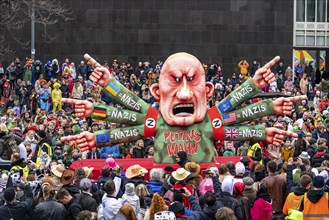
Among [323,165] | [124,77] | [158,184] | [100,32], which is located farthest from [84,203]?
[100,32]

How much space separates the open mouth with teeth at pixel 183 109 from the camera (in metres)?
22.9

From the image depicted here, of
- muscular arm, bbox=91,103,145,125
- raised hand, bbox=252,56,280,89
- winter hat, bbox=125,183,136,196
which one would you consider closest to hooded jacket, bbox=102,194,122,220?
winter hat, bbox=125,183,136,196

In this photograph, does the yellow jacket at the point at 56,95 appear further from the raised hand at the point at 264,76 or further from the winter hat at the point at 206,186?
the winter hat at the point at 206,186

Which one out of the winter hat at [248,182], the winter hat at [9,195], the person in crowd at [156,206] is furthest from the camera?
the winter hat at [248,182]

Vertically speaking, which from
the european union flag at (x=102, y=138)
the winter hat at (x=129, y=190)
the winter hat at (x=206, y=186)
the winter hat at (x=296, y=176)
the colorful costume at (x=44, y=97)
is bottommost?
the winter hat at (x=129, y=190)

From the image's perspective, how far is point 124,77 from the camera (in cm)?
4203

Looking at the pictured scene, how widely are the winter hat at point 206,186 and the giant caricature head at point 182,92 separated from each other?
538 centimetres

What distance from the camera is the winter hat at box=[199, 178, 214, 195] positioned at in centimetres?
1722

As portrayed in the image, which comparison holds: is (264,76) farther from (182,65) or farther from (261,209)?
(261,209)

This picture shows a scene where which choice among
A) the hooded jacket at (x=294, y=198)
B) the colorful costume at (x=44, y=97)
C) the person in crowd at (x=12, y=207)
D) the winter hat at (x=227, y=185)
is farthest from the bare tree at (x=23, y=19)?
the person in crowd at (x=12, y=207)

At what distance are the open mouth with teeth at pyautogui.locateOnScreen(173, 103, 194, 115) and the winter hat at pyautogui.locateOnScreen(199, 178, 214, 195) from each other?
218 inches

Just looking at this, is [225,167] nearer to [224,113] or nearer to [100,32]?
[224,113]

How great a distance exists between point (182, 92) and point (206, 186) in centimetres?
560

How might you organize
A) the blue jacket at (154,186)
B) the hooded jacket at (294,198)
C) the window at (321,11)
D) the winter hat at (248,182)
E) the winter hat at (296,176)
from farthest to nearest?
1. the window at (321,11)
2. the winter hat at (296,176)
3. the blue jacket at (154,186)
4. the winter hat at (248,182)
5. the hooded jacket at (294,198)
